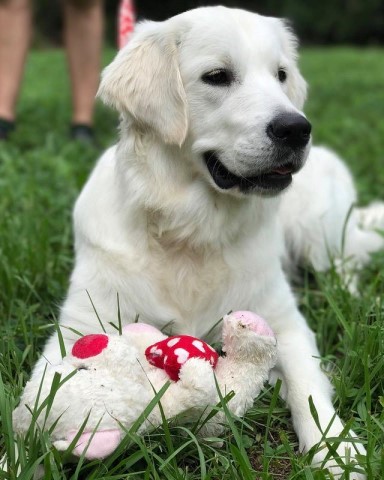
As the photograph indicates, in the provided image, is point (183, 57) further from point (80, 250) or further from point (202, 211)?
point (80, 250)

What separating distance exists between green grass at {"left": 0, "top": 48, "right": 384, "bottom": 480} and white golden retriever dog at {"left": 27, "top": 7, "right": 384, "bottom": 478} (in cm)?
16

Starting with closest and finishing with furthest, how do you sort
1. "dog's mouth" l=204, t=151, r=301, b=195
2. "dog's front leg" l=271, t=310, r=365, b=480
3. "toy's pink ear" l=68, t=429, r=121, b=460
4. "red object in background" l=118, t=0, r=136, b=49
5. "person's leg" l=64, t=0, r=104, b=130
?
"toy's pink ear" l=68, t=429, r=121, b=460
"dog's front leg" l=271, t=310, r=365, b=480
"dog's mouth" l=204, t=151, r=301, b=195
"red object in background" l=118, t=0, r=136, b=49
"person's leg" l=64, t=0, r=104, b=130

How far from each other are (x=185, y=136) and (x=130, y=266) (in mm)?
455

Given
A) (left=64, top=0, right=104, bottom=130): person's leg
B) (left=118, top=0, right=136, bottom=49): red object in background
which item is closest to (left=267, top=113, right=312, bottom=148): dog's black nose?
(left=118, top=0, right=136, bottom=49): red object in background

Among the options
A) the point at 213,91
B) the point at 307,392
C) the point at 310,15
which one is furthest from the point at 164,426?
the point at 310,15

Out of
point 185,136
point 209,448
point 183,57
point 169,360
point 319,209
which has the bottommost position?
point 319,209

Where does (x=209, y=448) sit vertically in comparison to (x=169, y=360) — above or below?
below

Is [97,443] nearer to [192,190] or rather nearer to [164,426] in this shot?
[164,426]

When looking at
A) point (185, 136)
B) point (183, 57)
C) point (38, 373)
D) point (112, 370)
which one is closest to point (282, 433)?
point (112, 370)

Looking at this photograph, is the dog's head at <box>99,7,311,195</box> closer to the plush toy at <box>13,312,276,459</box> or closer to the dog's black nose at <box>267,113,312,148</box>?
the dog's black nose at <box>267,113,312,148</box>

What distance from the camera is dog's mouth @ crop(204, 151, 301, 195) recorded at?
2195 mm

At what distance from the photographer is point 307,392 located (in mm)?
1974

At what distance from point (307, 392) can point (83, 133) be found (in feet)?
12.2

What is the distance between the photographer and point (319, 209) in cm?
328
